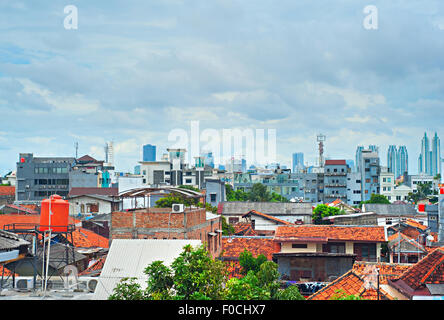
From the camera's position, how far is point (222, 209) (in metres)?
52.2

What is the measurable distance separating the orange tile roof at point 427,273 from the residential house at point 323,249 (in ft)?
20.0

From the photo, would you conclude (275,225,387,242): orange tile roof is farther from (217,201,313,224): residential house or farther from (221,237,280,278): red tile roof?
(217,201,313,224): residential house

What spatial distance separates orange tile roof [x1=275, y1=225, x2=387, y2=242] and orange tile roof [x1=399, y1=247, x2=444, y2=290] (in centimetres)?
944

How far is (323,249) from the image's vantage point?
27656 millimetres

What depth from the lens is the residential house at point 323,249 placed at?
24469mm

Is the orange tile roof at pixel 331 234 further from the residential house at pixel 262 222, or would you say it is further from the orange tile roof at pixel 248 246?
the residential house at pixel 262 222

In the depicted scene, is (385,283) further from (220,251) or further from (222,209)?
(222,209)

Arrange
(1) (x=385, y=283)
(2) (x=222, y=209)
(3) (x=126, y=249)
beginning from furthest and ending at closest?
(2) (x=222, y=209)
(1) (x=385, y=283)
(3) (x=126, y=249)

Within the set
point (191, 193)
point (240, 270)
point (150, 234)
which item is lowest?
point (240, 270)

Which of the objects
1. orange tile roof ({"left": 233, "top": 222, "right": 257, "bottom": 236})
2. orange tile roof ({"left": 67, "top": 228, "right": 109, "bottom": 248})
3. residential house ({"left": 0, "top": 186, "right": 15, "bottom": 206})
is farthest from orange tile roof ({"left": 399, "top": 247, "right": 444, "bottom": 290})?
residential house ({"left": 0, "top": 186, "right": 15, "bottom": 206})

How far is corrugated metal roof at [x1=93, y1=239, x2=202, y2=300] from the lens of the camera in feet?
52.4

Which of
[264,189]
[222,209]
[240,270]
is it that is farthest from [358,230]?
[264,189]
